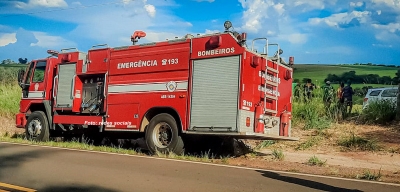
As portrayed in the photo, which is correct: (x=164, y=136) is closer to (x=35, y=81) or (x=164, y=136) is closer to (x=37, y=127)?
(x=37, y=127)

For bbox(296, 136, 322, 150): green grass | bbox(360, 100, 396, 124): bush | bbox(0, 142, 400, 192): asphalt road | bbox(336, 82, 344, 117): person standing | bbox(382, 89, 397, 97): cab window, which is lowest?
bbox(0, 142, 400, 192): asphalt road

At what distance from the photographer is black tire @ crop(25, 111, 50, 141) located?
14.1 meters

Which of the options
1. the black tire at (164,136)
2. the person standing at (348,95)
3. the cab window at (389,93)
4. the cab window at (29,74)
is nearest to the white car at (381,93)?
the cab window at (389,93)

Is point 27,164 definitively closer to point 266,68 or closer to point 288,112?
point 266,68

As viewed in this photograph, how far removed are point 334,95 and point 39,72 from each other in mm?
10647

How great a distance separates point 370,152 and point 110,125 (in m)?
7.24

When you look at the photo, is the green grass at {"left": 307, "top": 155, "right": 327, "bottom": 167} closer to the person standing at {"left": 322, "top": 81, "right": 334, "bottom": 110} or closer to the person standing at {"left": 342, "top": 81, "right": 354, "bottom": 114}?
the person standing at {"left": 322, "top": 81, "right": 334, "bottom": 110}

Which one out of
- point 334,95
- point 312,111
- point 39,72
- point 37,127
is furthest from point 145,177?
point 334,95

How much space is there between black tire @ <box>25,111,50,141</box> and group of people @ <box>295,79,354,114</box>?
9.19 meters

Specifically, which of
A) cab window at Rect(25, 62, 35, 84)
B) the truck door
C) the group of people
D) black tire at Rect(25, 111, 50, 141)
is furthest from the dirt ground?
cab window at Rect(25, 62, 35, 84)

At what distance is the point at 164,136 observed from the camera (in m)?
11.1

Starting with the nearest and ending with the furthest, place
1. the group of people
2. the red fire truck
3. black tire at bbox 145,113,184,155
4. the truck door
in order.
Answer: the red fire truck → black tire at bbox 145,113,184,155 → the truck door → the group of people

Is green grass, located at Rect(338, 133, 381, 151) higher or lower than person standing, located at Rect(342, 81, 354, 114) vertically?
lower

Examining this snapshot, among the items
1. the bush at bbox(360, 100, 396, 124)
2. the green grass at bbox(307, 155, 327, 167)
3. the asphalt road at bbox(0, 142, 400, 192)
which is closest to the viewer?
the asphalt road at bbox(0, 142, 400, 192)
